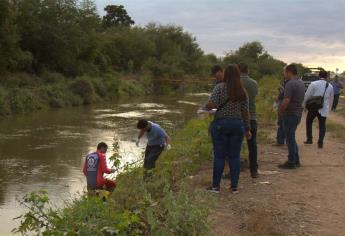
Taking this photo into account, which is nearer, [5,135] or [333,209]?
[333,209]

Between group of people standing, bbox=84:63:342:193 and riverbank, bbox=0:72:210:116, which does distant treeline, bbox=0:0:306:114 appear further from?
group of people standing, bbox=84:63:342:193

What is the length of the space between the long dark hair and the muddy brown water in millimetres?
4782

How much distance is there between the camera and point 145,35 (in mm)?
70875

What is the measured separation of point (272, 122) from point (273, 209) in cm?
1158

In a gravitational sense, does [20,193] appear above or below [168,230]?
below

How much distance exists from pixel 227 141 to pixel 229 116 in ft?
1.24

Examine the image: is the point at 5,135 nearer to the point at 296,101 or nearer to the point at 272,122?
the point at 272,122

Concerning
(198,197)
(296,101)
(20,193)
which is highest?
(296,101)

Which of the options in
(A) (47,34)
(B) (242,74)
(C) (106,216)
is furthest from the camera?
(A) (47,34)

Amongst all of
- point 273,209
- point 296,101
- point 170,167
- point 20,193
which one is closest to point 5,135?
point 20,193

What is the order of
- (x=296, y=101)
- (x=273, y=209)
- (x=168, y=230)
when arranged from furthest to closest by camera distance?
(x=296, y=101) → (x=273, y=209) → (x=168, y=230)

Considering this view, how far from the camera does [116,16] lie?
8531 cm

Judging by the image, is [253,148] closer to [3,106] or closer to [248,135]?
[248,135]

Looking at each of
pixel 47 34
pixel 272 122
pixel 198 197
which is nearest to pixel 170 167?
pixel 198 197
